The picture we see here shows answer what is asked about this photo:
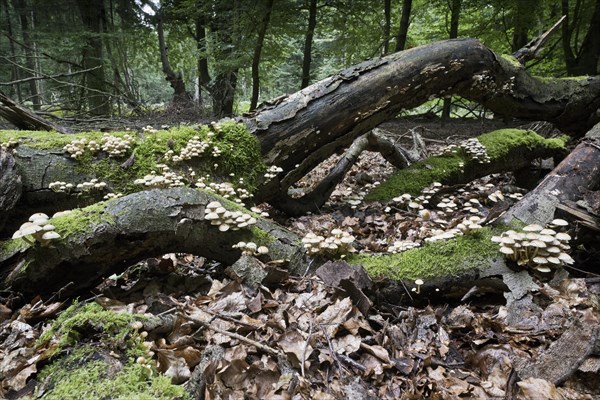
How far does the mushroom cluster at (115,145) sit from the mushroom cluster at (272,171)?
193 centimetres

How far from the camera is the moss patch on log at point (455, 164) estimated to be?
6062 mm

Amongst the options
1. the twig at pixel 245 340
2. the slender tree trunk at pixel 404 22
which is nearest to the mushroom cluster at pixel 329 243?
the twig at pixel 245 340

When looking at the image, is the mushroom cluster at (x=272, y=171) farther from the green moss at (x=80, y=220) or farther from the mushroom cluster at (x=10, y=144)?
the mushroom cluster at (x=10, y=144)

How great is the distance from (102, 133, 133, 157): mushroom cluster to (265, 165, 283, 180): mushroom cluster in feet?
6.34

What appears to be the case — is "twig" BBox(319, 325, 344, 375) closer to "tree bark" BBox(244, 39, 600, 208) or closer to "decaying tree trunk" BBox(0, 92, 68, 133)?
"tree bark" BBox(244, 39, 600, 208)

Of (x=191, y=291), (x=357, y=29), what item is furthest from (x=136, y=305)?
(x=357, y=29)

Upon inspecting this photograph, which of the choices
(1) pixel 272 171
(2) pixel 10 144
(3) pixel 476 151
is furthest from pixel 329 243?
(3) pixel 476 151

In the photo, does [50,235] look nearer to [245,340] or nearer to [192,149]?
[245,340]

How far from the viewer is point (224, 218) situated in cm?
323

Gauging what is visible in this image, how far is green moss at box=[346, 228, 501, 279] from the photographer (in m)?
3.04

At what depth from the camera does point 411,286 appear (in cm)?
302

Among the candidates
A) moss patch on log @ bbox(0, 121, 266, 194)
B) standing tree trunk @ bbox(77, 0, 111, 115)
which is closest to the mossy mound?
moss patch on log @ bbox(0, 121, 266, 194)

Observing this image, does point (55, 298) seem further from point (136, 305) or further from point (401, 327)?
point (401, 327)

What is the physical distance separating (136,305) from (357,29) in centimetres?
1224
